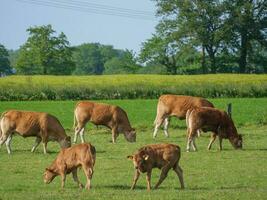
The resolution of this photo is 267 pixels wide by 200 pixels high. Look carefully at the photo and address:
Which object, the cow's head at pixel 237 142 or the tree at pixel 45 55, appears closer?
the cow's head at pixel 237 142

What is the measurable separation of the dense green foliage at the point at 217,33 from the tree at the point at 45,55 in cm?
2969

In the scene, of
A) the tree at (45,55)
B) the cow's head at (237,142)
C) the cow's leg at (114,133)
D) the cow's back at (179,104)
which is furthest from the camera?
the tree at (45,55)

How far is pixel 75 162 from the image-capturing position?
18.1 metres

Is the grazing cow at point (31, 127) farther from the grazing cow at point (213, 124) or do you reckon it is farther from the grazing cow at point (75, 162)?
the grazing cow at point (75, 162)

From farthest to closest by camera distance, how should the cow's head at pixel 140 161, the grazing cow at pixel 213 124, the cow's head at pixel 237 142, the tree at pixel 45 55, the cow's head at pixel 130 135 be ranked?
the tree at pixel 45 55, the cow's head at pixel 130 135, the cow's head at pixel 237 142, the grazing cow at pixel 213 124, the cow's head at pixel 140 161

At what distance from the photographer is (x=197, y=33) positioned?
104125mm

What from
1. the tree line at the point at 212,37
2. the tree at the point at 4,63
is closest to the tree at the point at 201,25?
the tree line at the point at 212,37

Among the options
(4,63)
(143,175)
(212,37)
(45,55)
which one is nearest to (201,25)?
(212,37)

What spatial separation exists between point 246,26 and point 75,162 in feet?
287

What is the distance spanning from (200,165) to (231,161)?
1.51 m

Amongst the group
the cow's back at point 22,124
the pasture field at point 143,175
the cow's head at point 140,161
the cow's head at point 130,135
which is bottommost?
the pasture field at point 143,175

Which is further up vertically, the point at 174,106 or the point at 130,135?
the point at 174,106

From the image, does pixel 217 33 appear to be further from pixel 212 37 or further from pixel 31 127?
pixel 31 127

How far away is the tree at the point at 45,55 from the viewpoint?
445 ft
